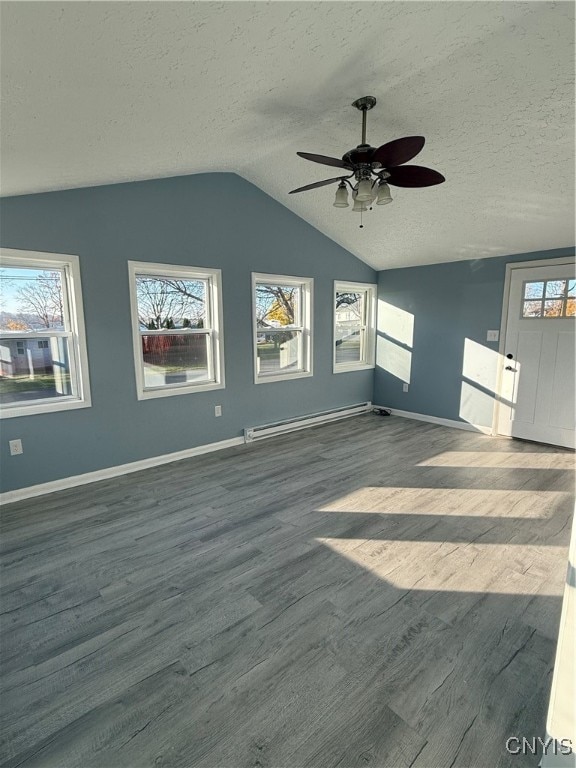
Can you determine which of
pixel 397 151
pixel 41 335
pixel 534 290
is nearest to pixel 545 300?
pixel 534 290

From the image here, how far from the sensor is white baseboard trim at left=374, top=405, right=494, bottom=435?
488cm

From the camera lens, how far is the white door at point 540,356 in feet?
13.4

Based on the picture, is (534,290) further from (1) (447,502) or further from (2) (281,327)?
(2) (281,327)

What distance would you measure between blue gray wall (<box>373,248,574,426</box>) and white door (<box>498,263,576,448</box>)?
194mm

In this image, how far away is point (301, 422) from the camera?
5062mm

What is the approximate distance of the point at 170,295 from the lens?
154 inches

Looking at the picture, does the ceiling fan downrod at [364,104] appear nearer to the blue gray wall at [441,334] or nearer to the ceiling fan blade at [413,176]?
the ceiling fan blade at [413,176]

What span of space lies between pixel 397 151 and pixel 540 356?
3357 millimetres

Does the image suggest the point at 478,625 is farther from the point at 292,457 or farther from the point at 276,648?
the point at 292,457

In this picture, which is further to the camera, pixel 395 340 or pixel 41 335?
pixel 395 340

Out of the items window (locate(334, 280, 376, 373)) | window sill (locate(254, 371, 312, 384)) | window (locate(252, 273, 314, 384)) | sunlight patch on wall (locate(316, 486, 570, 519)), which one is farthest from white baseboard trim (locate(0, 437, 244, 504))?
window (locate(334, 280, 376, 373))

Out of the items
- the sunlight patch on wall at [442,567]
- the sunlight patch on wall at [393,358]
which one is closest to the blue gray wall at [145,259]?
the sunlight patch on wall at [393,358]

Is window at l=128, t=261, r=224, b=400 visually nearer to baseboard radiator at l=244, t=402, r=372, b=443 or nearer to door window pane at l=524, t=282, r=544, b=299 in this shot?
baseboard radiator at l=244, t=402, r=372, b=443

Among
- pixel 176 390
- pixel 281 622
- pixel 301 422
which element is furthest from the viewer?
pixel 301 422
